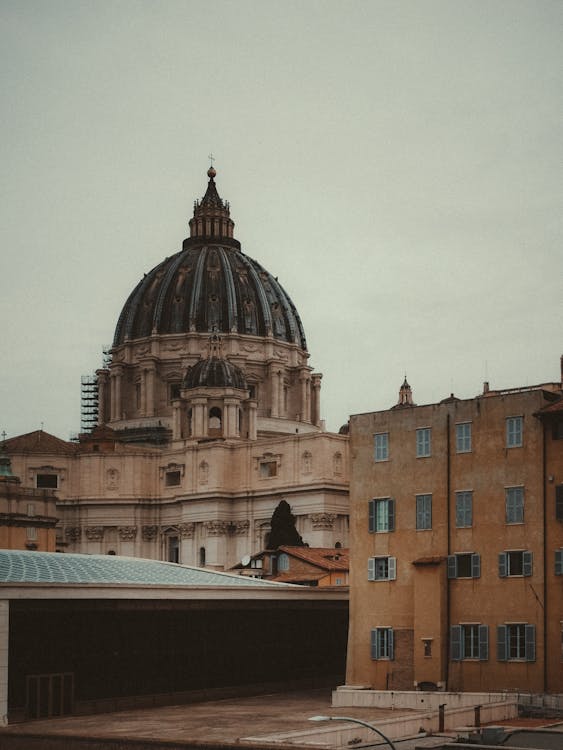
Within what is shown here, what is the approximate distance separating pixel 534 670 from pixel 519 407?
36.8 ft

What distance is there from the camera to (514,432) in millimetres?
62562

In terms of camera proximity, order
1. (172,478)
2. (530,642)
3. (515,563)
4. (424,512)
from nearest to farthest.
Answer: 1. (530,642)
2. (515,563)
3. (424,512)
4. (172,478)

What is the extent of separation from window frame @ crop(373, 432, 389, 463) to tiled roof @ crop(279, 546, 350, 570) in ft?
62.9

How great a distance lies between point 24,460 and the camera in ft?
490

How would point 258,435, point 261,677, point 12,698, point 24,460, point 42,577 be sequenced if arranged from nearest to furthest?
point 12,698 < point 42,577 < point 261,677 < point 24,460 < point 258,435

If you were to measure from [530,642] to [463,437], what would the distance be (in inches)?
380

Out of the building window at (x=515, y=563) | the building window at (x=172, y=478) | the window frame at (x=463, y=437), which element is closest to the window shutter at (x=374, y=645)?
the building window at (x=515, y=563)

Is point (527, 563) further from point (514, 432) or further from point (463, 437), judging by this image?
point (463, 437)

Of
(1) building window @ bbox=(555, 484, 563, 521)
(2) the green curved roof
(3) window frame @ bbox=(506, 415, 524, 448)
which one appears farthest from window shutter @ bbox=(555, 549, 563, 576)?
(2) the green curved roof

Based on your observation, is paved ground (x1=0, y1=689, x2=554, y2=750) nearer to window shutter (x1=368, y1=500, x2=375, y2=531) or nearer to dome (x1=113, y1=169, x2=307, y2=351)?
window shutter (x1=368, y1=500, x2=375, y2=531)

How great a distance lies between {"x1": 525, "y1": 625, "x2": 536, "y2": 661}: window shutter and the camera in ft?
196

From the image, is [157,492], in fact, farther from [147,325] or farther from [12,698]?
[12,698]

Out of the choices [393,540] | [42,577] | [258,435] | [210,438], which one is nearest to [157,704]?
[42,577]

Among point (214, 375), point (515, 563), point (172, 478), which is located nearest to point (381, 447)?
point (515, 563)
